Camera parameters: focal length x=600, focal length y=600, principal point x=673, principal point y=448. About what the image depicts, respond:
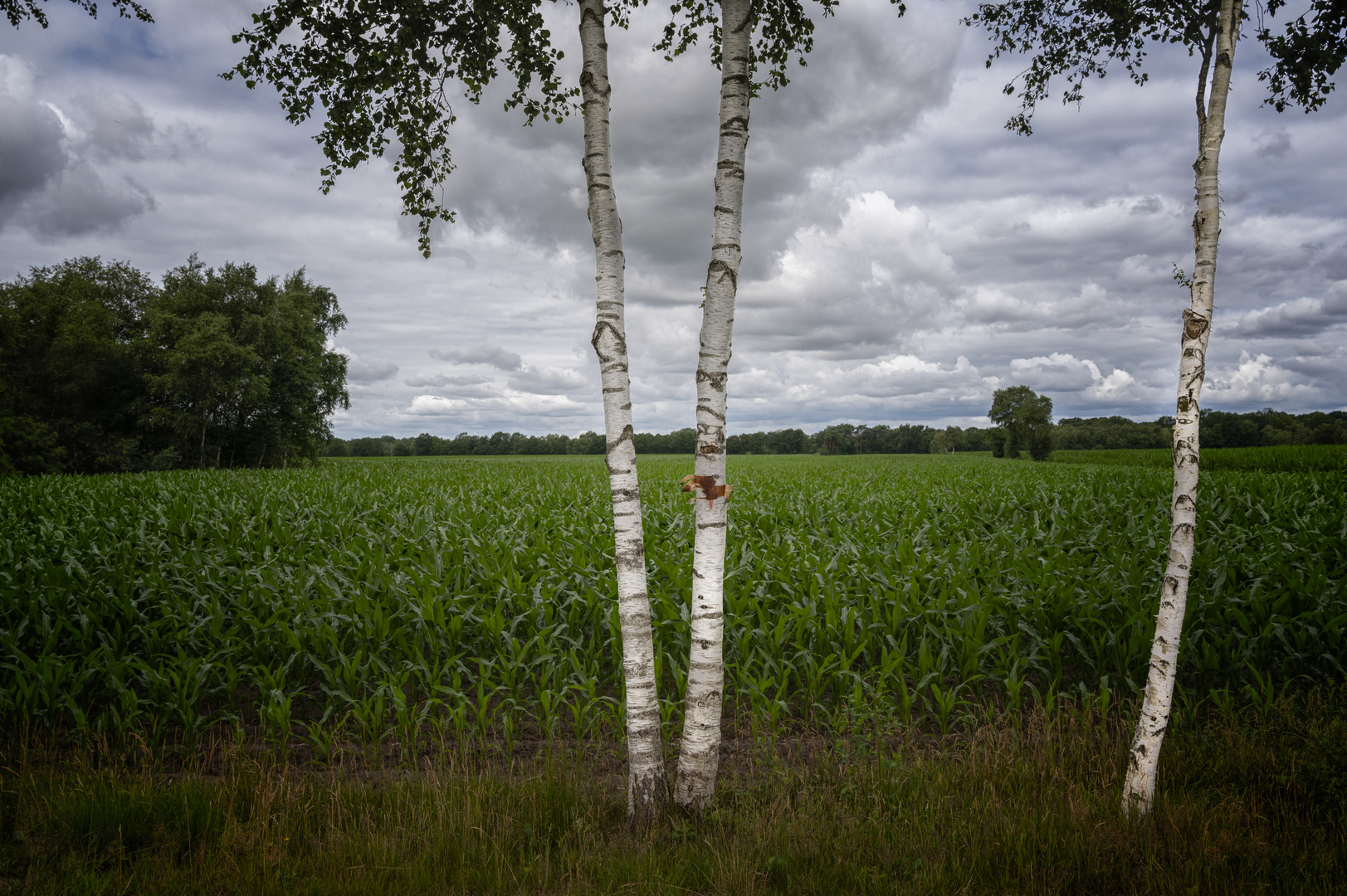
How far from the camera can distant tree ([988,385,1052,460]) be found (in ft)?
192

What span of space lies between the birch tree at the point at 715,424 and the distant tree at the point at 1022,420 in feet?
213

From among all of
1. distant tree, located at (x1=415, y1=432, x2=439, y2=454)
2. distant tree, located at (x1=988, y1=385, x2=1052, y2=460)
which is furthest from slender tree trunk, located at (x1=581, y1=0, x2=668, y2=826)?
distant tree, located at (x1=415, y1=432, x2=439, y2=454)

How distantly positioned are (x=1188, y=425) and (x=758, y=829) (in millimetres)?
3474

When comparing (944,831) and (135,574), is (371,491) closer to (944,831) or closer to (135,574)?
(135,574)

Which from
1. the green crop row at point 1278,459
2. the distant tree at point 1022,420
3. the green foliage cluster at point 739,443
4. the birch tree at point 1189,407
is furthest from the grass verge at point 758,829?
the green foliage cluster at point 739,443

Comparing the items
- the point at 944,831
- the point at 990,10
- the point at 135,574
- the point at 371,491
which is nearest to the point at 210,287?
the point at 371,491

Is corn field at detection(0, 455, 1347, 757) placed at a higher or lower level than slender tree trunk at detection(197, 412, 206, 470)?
lower

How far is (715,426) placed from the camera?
384 centimetres

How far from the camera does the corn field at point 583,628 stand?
18.7 feet

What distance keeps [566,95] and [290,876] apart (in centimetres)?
652

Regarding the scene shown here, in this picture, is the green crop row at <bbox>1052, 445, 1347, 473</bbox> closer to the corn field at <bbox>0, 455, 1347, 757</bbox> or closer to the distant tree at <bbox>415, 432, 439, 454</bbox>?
the corn field at <bbox>0, 455, 1347, 757</bbox>

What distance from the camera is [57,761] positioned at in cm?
516

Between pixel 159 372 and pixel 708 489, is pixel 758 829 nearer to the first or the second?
pixel 708 489

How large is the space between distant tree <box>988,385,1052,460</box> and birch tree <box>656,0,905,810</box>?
64.8 meters
